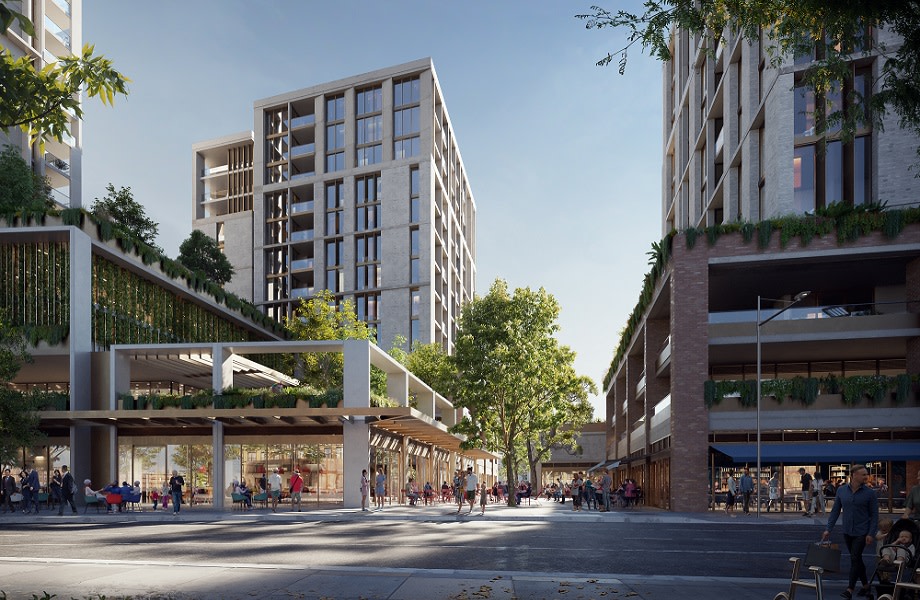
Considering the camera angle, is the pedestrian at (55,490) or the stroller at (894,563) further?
the pedestrian at (55,490)

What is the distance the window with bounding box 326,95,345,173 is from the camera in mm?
80812

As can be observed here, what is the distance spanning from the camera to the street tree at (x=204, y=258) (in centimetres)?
7269

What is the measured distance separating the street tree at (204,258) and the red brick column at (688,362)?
164 ft

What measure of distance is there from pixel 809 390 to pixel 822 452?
2.40 meters

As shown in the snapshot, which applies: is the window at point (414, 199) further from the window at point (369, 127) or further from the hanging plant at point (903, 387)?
the hanging plant at point (903, 387)

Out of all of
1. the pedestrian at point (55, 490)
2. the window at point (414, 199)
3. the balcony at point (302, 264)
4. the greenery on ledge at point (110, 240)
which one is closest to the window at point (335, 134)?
the window at point (414, 199)

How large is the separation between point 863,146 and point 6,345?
35.0 m

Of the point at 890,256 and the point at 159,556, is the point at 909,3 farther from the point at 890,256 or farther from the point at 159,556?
the point at 890,256

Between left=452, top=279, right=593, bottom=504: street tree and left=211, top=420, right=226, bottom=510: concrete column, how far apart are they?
13975 millimetres

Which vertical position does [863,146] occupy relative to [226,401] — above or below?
above

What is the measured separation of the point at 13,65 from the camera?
7434mm

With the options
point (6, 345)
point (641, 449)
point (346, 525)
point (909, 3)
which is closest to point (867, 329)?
point (641, 449)

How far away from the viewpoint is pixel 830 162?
33.6 meters

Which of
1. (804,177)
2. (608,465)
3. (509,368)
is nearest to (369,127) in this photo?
(608,465)
